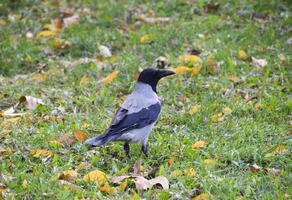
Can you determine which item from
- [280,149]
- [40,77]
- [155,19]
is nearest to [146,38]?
[155,19]

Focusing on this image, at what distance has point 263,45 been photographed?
9172 millimetres

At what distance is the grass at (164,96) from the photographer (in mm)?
5512

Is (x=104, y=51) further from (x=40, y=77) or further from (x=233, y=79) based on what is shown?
(x=233, y=79)

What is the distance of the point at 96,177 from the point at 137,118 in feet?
2.80

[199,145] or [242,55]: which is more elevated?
[199,145]

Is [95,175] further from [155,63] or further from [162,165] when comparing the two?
[155,63]

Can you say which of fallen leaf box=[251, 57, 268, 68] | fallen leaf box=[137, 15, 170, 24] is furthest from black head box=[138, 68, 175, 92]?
fallen leaf box=[137, 15, 170, 24]

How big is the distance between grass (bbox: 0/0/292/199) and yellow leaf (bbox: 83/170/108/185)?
0.09 m

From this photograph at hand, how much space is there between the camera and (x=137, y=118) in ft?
19.8

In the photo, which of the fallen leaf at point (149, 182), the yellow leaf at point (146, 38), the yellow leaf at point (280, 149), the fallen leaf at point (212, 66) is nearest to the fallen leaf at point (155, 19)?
the yellow leaf at point (146, 38)

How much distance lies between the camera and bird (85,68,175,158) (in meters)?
5.80

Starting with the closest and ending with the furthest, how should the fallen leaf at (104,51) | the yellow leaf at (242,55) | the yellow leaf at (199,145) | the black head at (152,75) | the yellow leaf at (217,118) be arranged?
the yellow leaf at (199,145) < the black head at (152,75) < the yellow leaf at (217,118) < the yellow leaf at (242,55) < the fallen leaf at (104,51)

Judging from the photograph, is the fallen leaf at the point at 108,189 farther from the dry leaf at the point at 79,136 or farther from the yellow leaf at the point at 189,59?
the yellow leaf at the point at 189,59

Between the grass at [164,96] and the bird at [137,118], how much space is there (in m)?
0.24
